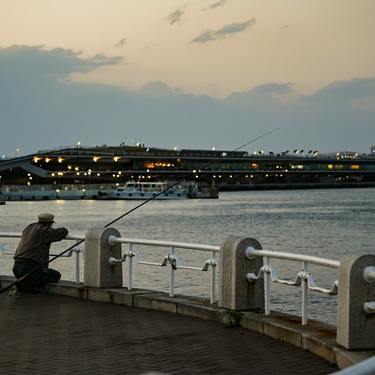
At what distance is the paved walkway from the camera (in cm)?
780

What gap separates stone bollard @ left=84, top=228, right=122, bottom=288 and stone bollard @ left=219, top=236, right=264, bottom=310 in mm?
2612

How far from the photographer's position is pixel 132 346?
8805 millimetres

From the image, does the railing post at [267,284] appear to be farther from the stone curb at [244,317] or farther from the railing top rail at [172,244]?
the railing top rail at [172,244]

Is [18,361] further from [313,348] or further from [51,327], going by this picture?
[313,348]

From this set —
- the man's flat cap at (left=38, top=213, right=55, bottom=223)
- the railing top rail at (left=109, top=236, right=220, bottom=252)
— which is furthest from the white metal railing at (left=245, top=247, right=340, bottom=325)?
the man's flat cap at (left=38, top=213, right=55, bottom=223)

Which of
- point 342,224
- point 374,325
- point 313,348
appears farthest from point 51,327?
point 342,224

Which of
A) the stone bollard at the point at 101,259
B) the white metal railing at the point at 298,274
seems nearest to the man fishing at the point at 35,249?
the stone bollard at the point at 101,259

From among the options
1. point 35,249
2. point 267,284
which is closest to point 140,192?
point 35,249

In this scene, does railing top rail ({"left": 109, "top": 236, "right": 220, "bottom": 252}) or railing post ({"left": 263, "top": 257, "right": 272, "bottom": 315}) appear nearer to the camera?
railing post ({"left": 263, "top": 257, "right": 272, "bottom": 315})

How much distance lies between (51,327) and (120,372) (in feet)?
8.54

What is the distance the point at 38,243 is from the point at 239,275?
13.1ft

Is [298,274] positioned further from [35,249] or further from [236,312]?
[35,249]

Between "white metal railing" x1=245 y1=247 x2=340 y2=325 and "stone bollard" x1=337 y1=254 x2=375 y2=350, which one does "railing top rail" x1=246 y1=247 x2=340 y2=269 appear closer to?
"white metal railing" x1=245 y1=247 x2=340 y2=325

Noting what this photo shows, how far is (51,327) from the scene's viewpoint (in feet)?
32.9
